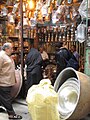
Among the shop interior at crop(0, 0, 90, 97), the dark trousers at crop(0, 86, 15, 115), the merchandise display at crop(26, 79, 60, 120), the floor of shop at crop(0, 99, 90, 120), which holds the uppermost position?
the shop interior at crop(0, 0, 90, 97)

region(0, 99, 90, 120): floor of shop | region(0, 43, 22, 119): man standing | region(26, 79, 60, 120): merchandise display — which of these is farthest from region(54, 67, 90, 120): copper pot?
region(0, 43, 22, 119): man standing

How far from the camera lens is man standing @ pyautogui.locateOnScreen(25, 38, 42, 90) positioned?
8.71 m

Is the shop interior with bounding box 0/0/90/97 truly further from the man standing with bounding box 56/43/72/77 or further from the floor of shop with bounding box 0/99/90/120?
the floor of shop with bounding box 0/99/90/120

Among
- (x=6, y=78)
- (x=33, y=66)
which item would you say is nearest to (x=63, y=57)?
(x=33, y=66)

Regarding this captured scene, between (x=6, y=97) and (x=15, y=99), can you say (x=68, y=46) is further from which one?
(x=6, y=97)

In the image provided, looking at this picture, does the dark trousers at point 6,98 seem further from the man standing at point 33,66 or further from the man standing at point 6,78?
the man standing at point 33,66

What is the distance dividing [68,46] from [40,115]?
3.67 m

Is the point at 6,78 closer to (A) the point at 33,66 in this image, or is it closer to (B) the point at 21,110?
(B) the point at 21,110

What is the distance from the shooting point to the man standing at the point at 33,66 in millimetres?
8711

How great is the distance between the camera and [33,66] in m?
8.73

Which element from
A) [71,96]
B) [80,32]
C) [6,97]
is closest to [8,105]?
[6,97]

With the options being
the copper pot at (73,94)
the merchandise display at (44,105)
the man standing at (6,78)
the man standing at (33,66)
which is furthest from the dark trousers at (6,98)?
the man standing at (33,66)

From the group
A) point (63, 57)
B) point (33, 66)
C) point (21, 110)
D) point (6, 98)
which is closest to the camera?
point (6, 98)

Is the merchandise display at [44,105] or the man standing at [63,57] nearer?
the merchandise display at [44,105]
